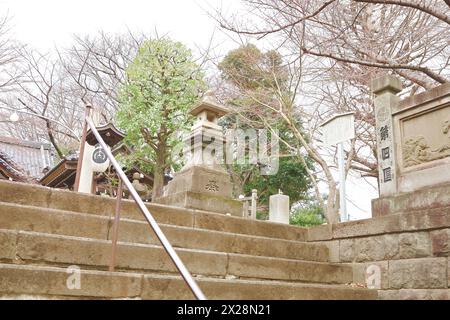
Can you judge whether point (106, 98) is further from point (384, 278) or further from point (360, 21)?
point (384, 278)

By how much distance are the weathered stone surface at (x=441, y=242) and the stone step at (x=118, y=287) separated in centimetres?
156

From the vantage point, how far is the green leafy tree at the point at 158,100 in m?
15.4

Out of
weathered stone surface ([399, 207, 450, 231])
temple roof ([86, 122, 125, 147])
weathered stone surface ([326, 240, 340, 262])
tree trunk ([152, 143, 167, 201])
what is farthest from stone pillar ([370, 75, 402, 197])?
temple roof ([86, 122, 125, 147])

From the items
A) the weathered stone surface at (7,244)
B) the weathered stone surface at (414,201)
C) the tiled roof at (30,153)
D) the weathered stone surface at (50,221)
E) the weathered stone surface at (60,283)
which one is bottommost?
the weathered stone surface at (60,283)

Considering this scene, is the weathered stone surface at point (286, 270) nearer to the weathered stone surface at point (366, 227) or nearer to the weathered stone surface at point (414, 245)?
the weathered stone surface at point (366, 227)

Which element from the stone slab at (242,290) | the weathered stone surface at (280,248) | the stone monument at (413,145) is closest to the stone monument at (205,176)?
the weathered stone surface at (280,248)

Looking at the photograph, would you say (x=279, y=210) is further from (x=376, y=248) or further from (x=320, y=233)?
(x=376, y=248)

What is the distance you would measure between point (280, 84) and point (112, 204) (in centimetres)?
1199

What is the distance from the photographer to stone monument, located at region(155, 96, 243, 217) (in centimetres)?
684

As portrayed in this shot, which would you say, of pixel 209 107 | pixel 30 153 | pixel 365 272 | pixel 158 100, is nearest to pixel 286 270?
pixel 365 272

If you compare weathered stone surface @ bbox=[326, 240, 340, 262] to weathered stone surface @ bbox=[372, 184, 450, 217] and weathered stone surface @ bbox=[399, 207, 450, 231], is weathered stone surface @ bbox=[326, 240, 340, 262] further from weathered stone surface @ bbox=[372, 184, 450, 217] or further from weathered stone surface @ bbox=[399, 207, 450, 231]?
weathered stone surface @ bbox=[399, 207, 450, 231]

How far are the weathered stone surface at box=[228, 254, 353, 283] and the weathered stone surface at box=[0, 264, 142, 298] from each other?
148 cm

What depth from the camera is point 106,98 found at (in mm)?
22422
